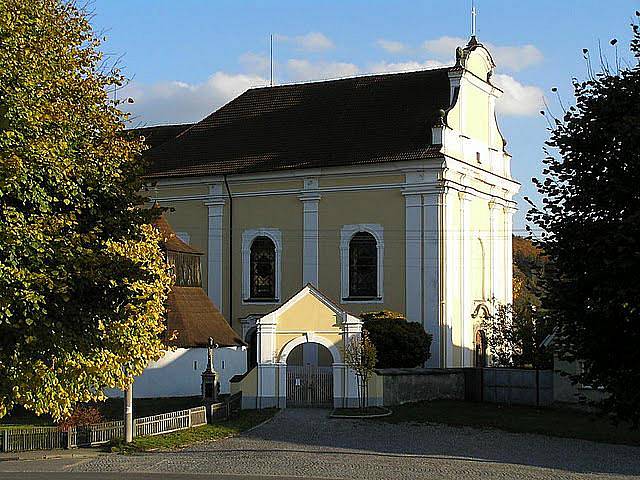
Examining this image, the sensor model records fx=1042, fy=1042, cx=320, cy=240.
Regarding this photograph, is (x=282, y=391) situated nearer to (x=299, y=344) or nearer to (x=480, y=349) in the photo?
(x=299, y=344)

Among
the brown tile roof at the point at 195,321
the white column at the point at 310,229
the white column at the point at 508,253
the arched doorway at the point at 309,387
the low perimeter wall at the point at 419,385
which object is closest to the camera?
the arched doorway at the point at 309,387

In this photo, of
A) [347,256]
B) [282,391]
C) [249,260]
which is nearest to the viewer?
[282,391]

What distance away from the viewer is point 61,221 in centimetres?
1134

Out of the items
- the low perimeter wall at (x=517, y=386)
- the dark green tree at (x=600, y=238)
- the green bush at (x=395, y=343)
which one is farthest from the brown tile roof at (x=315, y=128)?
the dark green tree at (x=600, y=238)

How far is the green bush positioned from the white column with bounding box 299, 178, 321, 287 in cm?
497

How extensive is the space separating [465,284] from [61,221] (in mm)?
28619

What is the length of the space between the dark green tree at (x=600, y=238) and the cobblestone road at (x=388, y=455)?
5816 millimetres

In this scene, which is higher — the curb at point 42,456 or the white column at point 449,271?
the white column at point 449,271

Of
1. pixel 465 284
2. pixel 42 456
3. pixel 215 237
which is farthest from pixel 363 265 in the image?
pixel 42 456

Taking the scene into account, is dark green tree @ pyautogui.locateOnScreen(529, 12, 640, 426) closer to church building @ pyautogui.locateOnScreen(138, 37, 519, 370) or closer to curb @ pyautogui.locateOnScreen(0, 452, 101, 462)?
curb @ pyautogui.locateOnScreen(0, 452, 101, 462)

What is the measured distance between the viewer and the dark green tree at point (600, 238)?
13469 mm

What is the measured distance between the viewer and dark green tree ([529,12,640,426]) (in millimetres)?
13469

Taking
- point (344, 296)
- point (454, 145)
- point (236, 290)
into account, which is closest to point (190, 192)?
point (236, 290)

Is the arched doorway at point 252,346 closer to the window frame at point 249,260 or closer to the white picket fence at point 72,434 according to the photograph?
the window frame at point 249,260
